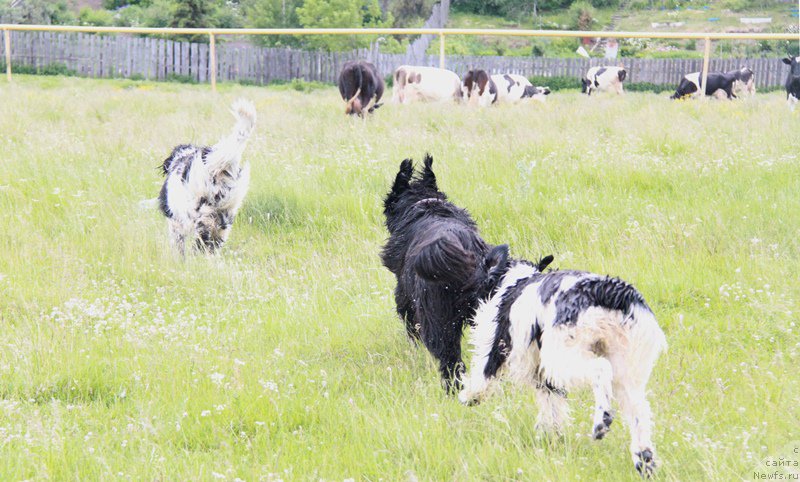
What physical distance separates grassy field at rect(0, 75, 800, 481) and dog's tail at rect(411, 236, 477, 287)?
0.57 metres

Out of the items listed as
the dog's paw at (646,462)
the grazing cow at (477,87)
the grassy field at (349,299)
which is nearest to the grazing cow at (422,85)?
the grazing cow at (477,87)

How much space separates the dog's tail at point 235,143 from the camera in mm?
6855

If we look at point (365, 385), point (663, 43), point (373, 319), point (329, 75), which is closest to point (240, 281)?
point (373, 319)

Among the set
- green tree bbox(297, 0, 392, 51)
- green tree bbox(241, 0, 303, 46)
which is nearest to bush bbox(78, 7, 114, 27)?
green tree bbox(241, 0, 303, 46)

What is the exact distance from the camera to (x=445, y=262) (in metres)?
4.17

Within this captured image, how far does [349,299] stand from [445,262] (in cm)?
191

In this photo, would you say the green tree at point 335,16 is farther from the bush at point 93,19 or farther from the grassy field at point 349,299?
the grassy field at point 349,299

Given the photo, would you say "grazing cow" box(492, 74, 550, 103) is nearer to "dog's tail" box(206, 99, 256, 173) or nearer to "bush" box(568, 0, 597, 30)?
"dog's tail" box(206, 99, 256, 173)

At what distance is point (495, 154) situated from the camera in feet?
29.8

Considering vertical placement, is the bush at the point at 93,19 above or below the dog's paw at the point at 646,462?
above

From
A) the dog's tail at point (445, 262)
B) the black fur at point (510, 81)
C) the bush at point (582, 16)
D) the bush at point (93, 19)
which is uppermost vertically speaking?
the bush at point (582, 16)

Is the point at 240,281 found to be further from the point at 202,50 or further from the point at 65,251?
the point at 202,50

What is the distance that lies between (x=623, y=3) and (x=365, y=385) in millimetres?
47206

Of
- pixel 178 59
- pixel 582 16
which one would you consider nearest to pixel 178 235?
pixel 178 59
